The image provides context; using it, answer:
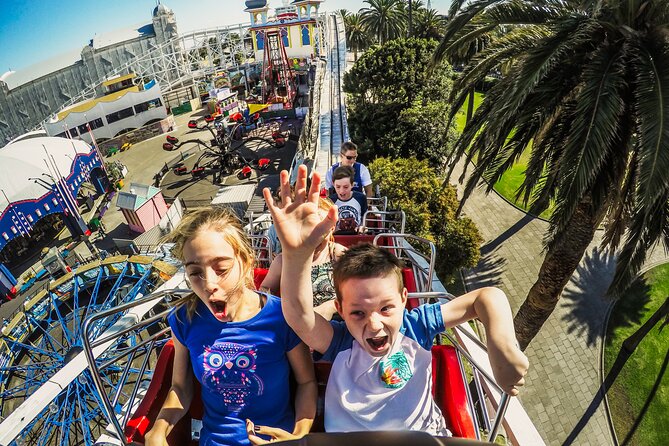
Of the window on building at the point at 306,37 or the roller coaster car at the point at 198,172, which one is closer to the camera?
the roller coaster car at the point at 198,172

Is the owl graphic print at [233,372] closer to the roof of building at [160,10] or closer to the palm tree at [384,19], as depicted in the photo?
the palm tree at [384,19]

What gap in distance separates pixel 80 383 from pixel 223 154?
19.2 metres

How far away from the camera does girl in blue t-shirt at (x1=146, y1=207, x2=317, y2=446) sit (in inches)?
93.4

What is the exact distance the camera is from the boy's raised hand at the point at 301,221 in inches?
74.3

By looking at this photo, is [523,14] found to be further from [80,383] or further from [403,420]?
[80,383]

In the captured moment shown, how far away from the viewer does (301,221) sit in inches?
76.6

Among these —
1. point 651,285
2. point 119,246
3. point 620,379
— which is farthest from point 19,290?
point 651,285

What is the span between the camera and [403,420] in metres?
2.26

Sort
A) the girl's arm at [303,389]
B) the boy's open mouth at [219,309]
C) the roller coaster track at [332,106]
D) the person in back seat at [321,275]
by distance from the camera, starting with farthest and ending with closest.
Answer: the roller coaster track at [332,106], the person in back seat at [321,275], the girl's arm at [303,389], the boy's open mouth at [219,309]

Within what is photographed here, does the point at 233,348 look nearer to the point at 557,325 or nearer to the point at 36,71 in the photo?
the point at 557,325

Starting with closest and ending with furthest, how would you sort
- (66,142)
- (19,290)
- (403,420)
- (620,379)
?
(403,420) → (620,379) → (19,290) → (66,142)

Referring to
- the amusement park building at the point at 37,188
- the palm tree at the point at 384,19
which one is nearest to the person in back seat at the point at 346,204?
the amusement park building at the point at 37,188

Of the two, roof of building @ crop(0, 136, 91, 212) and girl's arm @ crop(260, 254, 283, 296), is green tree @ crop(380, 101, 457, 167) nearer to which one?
girl's arm @ crop(260, 254, 283, 296)

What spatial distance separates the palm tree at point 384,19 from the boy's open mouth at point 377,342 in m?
36.7
